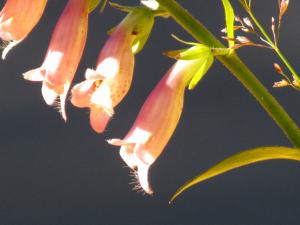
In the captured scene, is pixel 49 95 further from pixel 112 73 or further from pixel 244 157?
pixel 244 157

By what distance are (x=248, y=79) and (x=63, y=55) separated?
0.61 ft

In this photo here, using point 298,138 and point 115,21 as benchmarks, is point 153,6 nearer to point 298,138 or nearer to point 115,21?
point 298,138

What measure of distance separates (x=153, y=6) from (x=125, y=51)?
0.05 m

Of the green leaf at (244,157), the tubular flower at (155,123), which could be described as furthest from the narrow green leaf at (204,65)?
the green leaf at (244,157)

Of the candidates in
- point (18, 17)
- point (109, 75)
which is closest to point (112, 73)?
point (109, 75)

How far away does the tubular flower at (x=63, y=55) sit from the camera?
68cm

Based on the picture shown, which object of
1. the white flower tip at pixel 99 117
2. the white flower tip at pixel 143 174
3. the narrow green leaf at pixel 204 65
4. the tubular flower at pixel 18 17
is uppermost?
the tubular flower at pixel 18 17

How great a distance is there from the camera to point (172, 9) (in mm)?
622

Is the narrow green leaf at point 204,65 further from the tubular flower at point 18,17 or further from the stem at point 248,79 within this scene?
the tubular flower at point 18,17

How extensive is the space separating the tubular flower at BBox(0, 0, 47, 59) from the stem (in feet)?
0.45

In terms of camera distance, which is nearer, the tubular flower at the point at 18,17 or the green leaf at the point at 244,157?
the green leaf at the point at 244,157

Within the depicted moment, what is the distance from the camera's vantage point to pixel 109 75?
0.67m

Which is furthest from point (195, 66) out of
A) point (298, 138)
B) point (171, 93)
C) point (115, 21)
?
point (115, 21)

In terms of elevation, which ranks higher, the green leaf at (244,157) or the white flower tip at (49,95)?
the white flower tip at (49,95)
